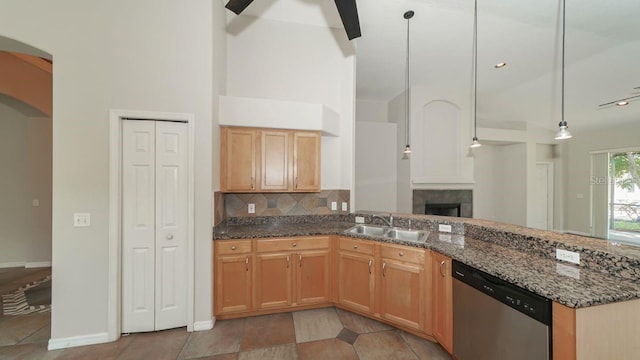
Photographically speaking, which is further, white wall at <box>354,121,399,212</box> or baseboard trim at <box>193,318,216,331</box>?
white wall at <box>354,121,399,212</box>

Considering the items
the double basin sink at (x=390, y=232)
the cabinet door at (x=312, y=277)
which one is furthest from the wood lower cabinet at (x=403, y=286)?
the cabinet door at (x=312, y=277)

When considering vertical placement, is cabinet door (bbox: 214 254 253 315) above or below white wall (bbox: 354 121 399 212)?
below

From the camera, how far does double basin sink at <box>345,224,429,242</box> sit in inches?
105

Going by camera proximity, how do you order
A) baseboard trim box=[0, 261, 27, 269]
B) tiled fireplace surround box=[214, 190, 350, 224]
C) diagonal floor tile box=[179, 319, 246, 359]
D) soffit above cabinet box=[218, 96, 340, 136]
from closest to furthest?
1. diagonal floor tile box=[179, 319, 246, 359]
2. soffit above cabinet box=[218, 96, 340, 136]
3. tiled fireplace surround box=[214, 190, 350, 224]
4. baseboard trim box=[0, 261, 27, 269]

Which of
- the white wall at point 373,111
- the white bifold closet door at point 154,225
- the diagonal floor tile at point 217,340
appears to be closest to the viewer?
the diagonal floor tile at point 217,340

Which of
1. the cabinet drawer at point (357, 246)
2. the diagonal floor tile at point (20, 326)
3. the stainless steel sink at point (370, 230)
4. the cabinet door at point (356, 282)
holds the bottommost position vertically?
the diagonal floor tile at point (20, 326)

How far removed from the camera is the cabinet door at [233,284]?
8.00 ft

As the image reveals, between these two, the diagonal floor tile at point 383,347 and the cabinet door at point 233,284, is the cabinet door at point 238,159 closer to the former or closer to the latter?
the cabinet door at point 233,284

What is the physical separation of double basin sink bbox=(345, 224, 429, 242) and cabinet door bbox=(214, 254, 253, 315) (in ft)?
4.04

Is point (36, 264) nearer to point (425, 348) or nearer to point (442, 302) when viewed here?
point (425, 348)

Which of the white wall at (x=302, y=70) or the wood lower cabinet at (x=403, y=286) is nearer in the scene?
the wood lower cabinet at (x=403, y=286)

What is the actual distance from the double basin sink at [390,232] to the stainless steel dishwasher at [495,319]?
0.78 metres

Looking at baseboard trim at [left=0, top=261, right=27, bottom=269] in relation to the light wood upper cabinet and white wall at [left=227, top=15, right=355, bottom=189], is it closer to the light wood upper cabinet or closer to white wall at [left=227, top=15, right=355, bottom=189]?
the light wood upper cabinet

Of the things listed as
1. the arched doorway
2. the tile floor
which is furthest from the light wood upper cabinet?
the arched doorway
